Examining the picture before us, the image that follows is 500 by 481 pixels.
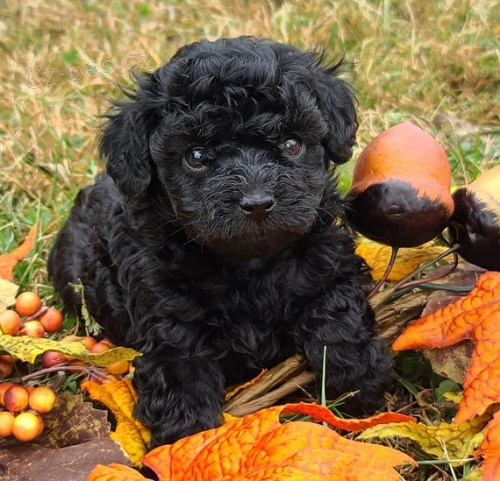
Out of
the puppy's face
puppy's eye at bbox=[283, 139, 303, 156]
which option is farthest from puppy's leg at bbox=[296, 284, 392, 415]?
puppy's eye at bbox=[283, 139, 303, 156]

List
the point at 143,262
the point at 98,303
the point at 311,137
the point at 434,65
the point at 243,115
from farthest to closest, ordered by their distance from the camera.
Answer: the point at 434,65, the point at 98,303, the point at 143,262, the point at 311,137, the point at 243,115

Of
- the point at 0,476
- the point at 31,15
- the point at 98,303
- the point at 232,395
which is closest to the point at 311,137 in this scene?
the point at 232,395

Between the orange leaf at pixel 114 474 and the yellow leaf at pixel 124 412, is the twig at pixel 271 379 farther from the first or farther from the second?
the orange leaf at pixel 114 474

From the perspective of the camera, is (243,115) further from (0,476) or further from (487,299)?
(0,476)

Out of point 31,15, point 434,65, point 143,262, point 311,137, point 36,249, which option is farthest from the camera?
point 31,15

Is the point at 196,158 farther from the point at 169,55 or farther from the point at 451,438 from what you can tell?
the point at 169,55

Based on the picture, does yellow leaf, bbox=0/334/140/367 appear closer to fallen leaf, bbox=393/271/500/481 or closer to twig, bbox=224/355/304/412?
twig, bbox=224/355/304/412
